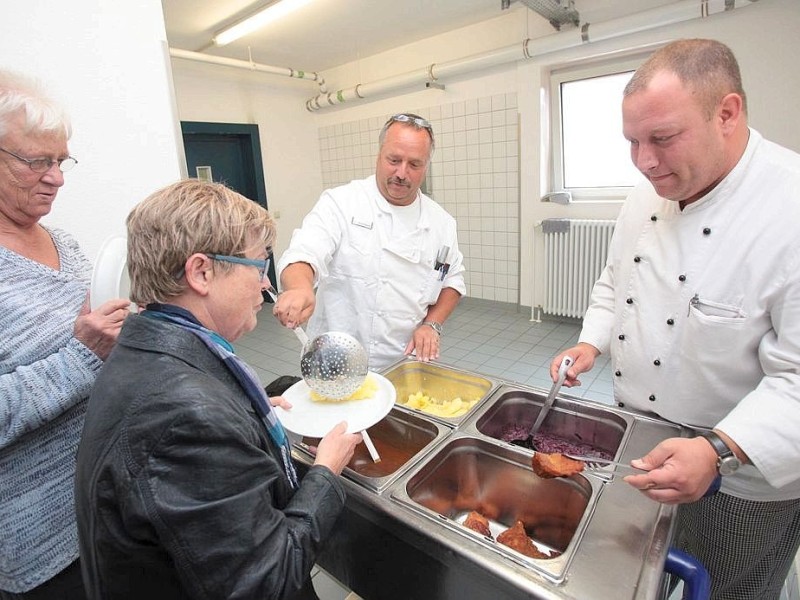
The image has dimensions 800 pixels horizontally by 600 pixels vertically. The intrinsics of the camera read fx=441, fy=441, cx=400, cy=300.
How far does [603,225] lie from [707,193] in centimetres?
320

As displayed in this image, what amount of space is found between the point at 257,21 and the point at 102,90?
118 inches

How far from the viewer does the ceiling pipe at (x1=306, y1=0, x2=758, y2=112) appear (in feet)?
10.5

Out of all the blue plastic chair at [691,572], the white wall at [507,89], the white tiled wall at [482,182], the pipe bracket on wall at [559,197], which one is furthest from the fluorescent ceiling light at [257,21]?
the blue plastic chair at [691,572]

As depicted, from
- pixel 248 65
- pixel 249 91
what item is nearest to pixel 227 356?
pixel 248 65

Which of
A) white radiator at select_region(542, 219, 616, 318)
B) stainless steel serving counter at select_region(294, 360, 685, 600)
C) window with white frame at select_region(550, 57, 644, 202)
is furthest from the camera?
white radiator at select_region(542, 219, 616, 318)

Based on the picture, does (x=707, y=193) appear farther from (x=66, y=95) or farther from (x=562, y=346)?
(x=562, y=346)

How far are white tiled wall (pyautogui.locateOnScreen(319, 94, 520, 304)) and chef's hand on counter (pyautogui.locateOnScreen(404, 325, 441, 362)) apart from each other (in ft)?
11.0

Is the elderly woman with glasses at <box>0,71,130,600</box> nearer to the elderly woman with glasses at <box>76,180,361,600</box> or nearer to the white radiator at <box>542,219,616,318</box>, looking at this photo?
the elderly woman with glasses at <box>76,180,361,600</box>

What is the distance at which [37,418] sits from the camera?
903mm

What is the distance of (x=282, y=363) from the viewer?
403cm

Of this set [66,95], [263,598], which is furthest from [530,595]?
[66,95]

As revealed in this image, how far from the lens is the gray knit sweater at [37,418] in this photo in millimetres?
906

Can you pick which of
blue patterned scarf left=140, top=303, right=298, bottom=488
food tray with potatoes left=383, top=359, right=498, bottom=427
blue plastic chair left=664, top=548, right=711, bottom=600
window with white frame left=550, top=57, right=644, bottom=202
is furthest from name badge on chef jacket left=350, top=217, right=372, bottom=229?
window with white frame left=550, top=57, right=644, bottom=202

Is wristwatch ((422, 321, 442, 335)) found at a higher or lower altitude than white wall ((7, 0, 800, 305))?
lower
